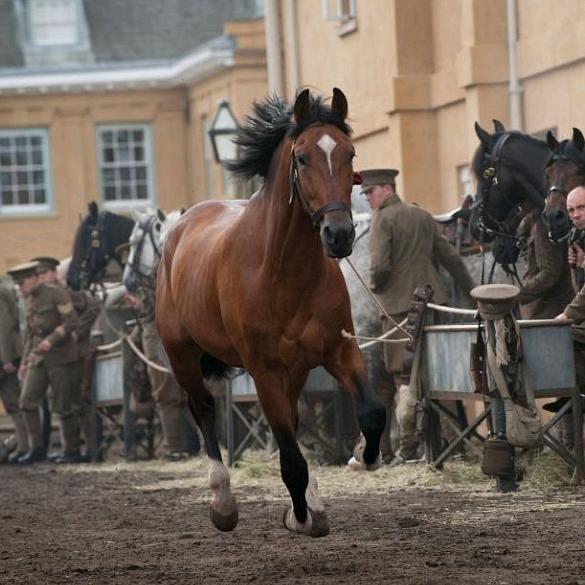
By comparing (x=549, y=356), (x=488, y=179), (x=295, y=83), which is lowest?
(x=549, y=356)

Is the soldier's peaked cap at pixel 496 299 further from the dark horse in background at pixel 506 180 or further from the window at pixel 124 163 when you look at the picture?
the window at pixel 124 163

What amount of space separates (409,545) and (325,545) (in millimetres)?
487

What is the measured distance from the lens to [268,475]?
46.9 ft

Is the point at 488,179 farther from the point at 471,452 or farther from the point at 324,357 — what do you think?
the point at 324,357

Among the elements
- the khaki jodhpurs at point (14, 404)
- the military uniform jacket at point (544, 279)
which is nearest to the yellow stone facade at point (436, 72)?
the military uniform jacket at point (544, 279)

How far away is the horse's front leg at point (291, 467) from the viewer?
9.16m

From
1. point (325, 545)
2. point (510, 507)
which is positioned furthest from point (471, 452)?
point (325, 545)

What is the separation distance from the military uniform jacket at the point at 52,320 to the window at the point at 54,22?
25.4 m

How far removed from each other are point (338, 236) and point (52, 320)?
36.0 ft

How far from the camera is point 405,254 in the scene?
45.1ft

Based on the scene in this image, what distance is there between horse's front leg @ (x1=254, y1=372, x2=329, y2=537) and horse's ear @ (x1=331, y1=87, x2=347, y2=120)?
1376 millimetres

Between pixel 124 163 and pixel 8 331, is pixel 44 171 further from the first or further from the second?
pixel 8 331

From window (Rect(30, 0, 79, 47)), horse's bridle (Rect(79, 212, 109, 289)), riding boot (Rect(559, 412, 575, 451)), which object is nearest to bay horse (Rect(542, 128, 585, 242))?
riding boot (Rect(559, 412, 575, 451))

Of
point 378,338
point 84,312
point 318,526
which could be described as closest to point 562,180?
point 378,338
